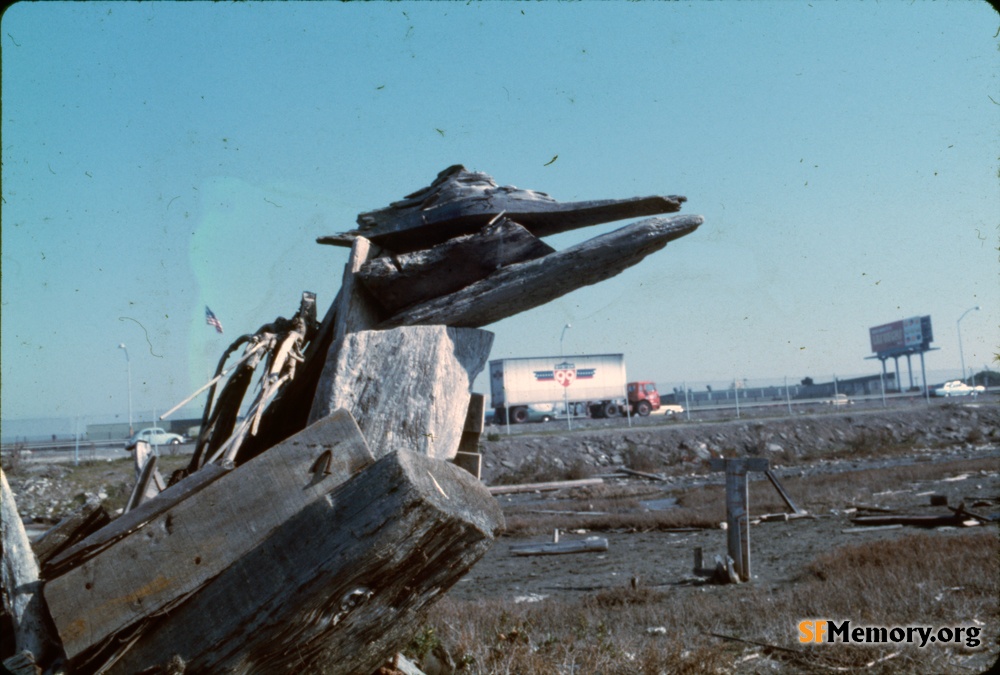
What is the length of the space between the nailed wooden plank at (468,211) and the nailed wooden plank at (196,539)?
1.22 meters

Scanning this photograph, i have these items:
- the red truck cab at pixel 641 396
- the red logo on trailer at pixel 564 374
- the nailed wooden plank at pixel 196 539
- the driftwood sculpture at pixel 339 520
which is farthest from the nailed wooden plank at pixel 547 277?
the red truck cab at pixel 641 396

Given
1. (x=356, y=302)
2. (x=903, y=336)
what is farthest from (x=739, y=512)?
(x=903, y=336)

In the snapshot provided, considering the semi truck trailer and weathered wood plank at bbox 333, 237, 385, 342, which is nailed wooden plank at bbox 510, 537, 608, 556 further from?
the semi truck trailer

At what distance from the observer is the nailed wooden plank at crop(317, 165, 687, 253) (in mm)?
2887

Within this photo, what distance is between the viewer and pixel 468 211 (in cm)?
291

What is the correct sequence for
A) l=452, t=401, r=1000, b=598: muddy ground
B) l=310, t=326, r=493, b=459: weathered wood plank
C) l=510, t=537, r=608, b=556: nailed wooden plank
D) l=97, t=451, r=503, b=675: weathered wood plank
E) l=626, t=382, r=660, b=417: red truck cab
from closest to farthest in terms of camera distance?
l=97, t=451, r=503, b=675: weathered wood plank < l=310, t=326, r=493, b=459: weathered wood plank < l=452, t=401, r=1000, b=598: muddy ground < l=510, t=537, r=608, b=556: nailed wooden plank < l=626, t=382, r=660, b=417: red truck cab

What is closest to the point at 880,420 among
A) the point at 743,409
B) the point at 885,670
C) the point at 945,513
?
the point at 743,409

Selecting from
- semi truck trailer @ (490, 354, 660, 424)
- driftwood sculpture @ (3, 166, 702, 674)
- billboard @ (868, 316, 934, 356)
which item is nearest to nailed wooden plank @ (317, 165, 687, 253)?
driftwood sculpture @ (3, 166, 702, 674)

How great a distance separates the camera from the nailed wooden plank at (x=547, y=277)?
2.62m

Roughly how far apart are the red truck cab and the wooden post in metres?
40.9

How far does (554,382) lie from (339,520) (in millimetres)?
46113

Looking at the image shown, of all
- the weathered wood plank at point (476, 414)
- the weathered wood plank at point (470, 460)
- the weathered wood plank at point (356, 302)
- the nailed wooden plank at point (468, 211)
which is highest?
the nailed wooden plank at point (468, 211)

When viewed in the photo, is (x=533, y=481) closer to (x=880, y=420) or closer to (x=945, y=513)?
(x=945, y=513)

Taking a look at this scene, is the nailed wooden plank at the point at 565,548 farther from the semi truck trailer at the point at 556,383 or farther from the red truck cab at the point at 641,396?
the red truck cab at the point at 641,396
